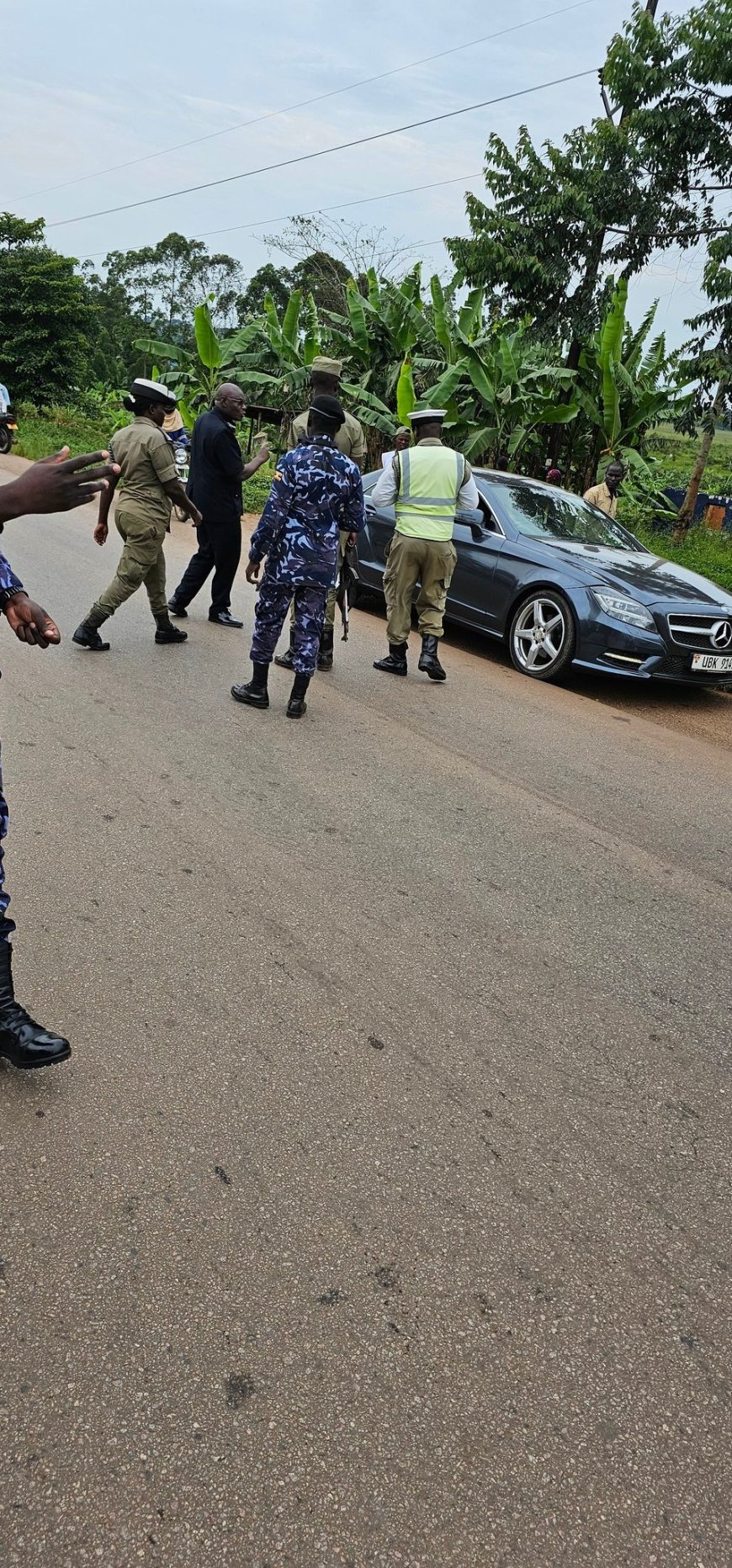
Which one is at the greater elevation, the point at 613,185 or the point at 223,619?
the point at 613,185

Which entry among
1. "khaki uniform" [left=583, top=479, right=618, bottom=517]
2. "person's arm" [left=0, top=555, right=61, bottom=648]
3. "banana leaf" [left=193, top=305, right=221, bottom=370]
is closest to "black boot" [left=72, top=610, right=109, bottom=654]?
"person's arm" [left=0, top=555, right=61, bottom=648]

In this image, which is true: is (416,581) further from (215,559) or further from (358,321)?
(358,321)

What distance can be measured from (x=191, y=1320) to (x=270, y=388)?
62.4 feet

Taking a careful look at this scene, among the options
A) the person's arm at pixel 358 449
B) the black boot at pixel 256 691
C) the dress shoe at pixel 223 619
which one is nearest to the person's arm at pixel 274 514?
the black boot at pixel 256 691

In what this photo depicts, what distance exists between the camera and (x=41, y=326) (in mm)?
31953

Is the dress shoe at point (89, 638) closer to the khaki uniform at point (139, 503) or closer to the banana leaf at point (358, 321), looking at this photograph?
the khaki uniform at point (139, 503)

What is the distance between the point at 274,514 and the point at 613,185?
12044mm

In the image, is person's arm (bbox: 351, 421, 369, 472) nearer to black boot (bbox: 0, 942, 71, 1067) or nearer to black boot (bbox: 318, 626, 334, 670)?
black boot (bbox: 318, 626, 334, 670)

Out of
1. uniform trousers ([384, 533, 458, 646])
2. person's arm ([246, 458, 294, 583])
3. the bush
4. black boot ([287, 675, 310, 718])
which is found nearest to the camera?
person's arm ([246, 458, 294, 583])

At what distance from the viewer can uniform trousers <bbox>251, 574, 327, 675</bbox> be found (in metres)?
6.52

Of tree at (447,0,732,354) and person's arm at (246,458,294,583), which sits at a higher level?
tree at (447,0,732,354)

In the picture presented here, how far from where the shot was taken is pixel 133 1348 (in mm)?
2156

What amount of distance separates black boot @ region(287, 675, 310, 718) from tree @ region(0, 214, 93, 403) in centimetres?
2902

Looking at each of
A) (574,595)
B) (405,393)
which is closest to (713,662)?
(574,595)
